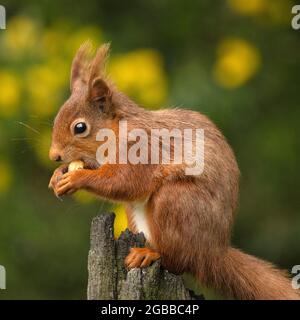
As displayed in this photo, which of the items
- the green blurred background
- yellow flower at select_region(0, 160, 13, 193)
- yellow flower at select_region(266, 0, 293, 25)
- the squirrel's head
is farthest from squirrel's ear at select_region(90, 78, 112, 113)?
yellow flower at select_region(266, 0, 293, 25)

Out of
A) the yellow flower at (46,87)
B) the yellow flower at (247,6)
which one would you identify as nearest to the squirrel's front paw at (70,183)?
the yellow flower at (46,87)

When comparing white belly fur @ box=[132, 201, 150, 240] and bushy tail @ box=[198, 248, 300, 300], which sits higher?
white belly fur @ box=[132, 201, 150, 240]

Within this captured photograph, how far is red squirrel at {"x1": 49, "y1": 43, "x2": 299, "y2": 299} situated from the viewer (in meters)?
3.63

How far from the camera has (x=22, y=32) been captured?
561cm

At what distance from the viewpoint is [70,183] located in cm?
364

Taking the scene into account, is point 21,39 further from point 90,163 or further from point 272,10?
point 90,163

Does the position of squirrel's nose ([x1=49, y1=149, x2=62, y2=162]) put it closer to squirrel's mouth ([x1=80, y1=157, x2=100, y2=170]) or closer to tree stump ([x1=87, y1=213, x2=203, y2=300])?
squirrel's mouth ([x1=80, y1=157, x2=100, y2=170])

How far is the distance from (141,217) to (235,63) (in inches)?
94.7

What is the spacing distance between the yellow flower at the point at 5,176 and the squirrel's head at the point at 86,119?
1.78 meters

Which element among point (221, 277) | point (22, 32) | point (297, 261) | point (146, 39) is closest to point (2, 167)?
point (22, 32)

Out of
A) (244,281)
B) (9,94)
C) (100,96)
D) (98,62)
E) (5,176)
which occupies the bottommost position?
(244,281)

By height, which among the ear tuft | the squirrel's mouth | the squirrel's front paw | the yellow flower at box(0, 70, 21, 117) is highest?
the yellow flower at box(0, 70, 21, 117)

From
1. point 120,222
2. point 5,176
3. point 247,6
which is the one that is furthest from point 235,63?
point 120,222

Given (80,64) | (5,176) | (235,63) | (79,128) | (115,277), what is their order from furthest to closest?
(235,63), (5,176), (80,64), (79,128), (115,277)
